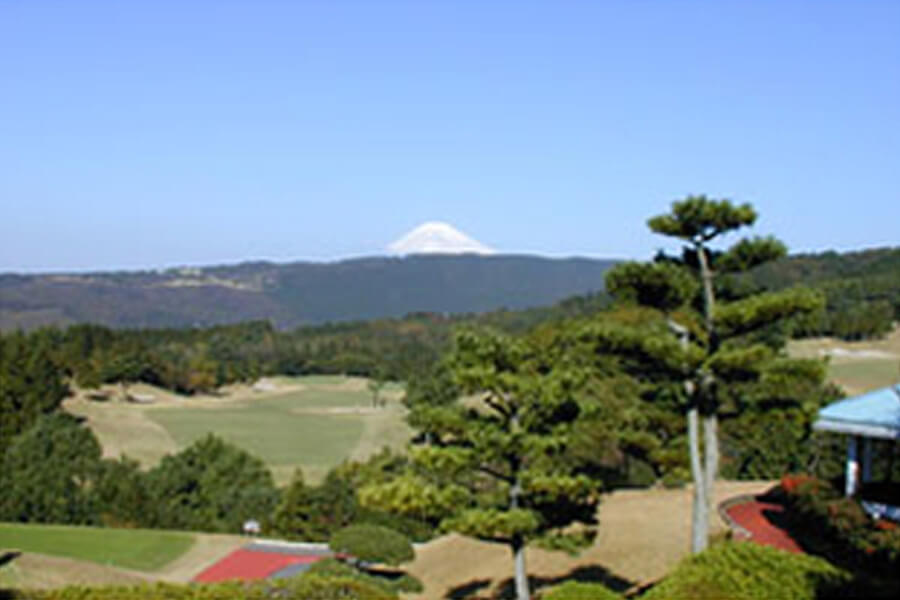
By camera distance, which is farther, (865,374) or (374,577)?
(865,374)

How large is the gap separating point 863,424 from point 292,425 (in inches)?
2553

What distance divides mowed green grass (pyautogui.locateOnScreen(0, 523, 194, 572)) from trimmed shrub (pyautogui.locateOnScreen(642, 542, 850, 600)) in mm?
23577

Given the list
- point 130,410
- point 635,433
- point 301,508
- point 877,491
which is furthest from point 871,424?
point 130,410

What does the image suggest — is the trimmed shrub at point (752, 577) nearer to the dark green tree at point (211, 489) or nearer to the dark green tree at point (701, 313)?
the dark green tree at point (701, 313)

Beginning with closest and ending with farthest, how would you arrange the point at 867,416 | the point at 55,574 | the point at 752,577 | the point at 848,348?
the point at 752,577
the point at 867,416
the point at 55,574
the point at 848,348

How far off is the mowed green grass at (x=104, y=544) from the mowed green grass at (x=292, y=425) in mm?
17576

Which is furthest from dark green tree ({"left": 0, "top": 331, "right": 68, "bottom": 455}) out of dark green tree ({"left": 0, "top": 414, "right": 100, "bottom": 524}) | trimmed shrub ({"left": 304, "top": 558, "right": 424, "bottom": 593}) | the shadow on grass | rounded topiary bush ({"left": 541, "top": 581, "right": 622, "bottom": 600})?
rounded topiary bush ({"left": 541, "top": 581, "right": 622, "bottom": 600})

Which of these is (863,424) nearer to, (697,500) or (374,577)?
(697,500)

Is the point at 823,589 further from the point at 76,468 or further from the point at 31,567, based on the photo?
the point at 76,468

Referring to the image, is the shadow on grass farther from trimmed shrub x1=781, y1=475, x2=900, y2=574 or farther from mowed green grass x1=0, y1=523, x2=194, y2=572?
mowed green grass x1=0, y1=523, x2=194, y2=572

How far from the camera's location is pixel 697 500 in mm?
16281

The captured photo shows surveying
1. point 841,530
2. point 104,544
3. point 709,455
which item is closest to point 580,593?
point 841,530

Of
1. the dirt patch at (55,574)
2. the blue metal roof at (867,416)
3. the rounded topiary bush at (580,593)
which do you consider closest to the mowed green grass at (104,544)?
the dirt patch at (55,574)

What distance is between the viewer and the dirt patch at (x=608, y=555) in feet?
68.2
